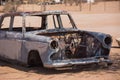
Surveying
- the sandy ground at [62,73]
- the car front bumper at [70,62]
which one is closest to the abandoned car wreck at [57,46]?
the car front bumper at [70,62]

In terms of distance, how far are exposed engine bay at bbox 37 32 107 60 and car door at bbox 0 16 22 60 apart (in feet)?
3.13

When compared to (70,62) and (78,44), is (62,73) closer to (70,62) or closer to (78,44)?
(70,62)

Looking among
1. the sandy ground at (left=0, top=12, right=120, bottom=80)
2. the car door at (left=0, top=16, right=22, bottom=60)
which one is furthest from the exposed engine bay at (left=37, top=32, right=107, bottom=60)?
the car door at (left=0, top=16, right=22, bottom=60)

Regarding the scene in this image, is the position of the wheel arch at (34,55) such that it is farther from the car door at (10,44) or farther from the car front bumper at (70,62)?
the car front bumper at (70,62)

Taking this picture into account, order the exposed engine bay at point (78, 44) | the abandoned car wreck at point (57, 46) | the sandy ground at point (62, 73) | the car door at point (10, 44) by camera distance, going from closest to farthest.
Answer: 1. the sandy ground at point (62, 73)
2. the abandoned car wreck at point (57, 46)
3. the exposed engine bay at point (78, 44)
4. the car door at point (10, 44)

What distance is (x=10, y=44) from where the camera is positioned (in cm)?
1150

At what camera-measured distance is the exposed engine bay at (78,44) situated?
1094 cm

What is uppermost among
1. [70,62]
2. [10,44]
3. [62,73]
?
[10,44]

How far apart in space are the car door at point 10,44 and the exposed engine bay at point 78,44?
3.13 feet

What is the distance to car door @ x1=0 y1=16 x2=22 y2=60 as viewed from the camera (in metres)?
11.1

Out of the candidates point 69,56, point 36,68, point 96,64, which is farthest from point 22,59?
point 96,64

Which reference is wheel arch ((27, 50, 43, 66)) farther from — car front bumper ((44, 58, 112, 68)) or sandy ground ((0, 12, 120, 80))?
car front bumper ((44, 58, 112, 68))

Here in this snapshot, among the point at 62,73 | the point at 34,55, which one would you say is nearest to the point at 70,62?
the point at 62,73

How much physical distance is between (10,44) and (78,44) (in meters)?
1.86
